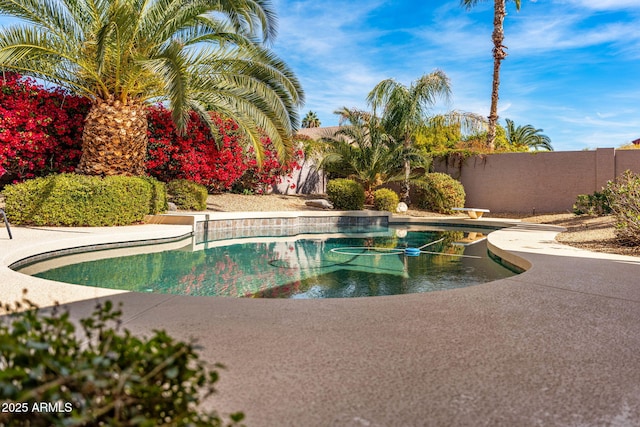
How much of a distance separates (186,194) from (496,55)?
13584 mm

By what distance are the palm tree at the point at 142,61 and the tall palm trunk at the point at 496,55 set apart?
10.4 m

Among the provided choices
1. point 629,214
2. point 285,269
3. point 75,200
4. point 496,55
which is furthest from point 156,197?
point 496,55

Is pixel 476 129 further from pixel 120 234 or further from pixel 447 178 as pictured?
pixel 120 234

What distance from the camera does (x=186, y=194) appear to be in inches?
481

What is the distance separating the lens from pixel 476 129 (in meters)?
16.5

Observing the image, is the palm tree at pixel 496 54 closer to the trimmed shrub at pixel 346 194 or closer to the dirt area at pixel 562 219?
the dirt area at pixel 562 219

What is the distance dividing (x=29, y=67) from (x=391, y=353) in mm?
10398

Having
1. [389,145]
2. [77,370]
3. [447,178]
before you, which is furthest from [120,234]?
[447,178]

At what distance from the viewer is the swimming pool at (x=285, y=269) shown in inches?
199

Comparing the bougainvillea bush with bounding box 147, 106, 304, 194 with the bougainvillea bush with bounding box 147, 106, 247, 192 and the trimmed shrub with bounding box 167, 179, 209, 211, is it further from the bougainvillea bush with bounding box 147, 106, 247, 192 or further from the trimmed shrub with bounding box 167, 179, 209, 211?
the trimmed shrub with bounding box 167, 179, 209, 211

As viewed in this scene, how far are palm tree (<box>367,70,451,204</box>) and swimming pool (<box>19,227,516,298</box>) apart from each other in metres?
7.19

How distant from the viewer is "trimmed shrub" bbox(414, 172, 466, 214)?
15641mm

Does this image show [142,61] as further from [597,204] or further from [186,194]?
[597,204]

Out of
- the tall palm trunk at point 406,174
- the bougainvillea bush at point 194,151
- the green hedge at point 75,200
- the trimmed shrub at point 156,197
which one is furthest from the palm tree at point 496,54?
the green hedge at point 75,200
